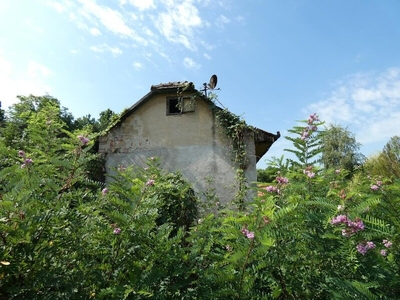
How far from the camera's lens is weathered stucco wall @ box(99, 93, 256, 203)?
1038cm

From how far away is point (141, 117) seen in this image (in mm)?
11258

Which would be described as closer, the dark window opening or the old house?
the old house

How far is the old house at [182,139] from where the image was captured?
34.1 ft

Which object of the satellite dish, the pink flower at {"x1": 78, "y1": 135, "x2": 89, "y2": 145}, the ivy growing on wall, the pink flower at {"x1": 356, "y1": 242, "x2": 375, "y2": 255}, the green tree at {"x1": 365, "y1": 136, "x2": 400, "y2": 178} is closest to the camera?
the pink flower at {"x1": 356, "y1": 242, "x2": 375, "y2": 255}

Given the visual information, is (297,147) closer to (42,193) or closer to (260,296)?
(260,296)

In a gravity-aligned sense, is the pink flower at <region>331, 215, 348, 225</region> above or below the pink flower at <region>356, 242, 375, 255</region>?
above

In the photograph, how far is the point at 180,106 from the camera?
11180 mm

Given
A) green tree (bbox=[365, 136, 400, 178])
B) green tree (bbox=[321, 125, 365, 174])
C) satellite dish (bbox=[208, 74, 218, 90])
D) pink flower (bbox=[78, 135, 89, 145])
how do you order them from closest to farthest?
pink flower (bbox=[78, 135, 89, 145]), satellite dish (bbox=[208, 74, 218, 90]), green tree (bbox=[365, 136, 400, 178]), green tree (bbox=[321, 125, 365, 174])

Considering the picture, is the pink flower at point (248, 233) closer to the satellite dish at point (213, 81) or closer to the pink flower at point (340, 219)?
the pink flower at point (340, 219)

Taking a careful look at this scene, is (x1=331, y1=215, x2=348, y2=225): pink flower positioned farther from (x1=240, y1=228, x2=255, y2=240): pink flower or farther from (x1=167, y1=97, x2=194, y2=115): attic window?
(x1=167, y1=97, x2=194, y2=115): attic window

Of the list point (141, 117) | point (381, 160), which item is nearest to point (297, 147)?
point (141, 117)

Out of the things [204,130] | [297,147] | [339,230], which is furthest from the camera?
[204,130]

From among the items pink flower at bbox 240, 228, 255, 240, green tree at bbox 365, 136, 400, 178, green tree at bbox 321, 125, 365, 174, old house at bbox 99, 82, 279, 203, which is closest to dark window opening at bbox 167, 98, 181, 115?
old house at bbox 99, 82, 279, 203

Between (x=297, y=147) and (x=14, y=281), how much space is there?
7.32 feet
